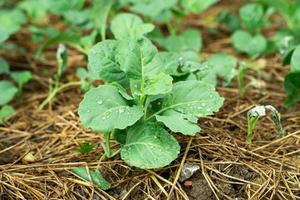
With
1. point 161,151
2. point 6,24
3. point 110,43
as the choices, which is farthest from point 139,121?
point 6,24

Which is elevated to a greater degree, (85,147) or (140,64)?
(140,64)

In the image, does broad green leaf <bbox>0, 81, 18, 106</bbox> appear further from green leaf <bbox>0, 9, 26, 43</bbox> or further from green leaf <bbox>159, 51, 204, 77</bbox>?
green leaf <bbox>159, 51, 204, 77</bbox>

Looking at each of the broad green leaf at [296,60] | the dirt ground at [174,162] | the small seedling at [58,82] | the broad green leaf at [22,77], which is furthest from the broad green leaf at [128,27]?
the broad green leaf at [296,60]

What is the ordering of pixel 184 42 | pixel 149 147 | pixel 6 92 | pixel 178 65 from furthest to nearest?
1. pixel 184 42
2. pixel 6 92
3. pixel 178 65
4. pixel 149 147

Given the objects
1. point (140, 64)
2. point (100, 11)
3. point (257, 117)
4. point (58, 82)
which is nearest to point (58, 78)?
point (58, 82)

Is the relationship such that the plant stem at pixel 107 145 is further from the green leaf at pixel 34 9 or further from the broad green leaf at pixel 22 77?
the green leaf at pixel 34 9

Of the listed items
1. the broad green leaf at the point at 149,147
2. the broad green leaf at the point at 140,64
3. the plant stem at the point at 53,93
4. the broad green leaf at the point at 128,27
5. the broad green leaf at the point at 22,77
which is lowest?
the plant stem at the point at 53,93

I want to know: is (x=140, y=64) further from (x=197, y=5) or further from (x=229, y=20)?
(x=229, y=20)
